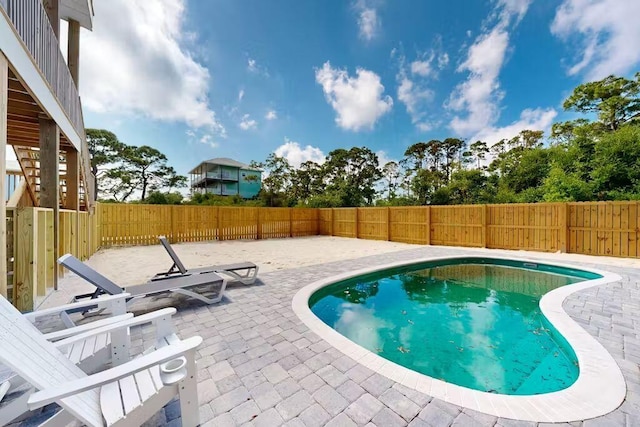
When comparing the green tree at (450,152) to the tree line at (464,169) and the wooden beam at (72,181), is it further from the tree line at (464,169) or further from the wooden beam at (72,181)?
the wooden beam at (72,181)

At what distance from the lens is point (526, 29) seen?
1081 cm

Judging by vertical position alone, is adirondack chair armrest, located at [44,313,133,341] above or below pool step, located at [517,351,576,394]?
above

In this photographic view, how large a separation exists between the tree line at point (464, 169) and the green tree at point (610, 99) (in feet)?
0.16

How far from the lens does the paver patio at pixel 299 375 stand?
5.77 feet

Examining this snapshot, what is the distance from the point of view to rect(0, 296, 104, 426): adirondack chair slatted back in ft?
4.02

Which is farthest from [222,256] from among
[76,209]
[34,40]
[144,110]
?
[144,110]

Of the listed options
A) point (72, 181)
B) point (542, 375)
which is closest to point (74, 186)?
point (72, 181)

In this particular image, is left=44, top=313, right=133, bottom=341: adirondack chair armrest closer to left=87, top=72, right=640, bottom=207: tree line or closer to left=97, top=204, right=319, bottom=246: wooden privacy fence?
left=97, top=204, right=319, bottom=246: wooden privacy fence

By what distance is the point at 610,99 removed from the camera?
1667 cm

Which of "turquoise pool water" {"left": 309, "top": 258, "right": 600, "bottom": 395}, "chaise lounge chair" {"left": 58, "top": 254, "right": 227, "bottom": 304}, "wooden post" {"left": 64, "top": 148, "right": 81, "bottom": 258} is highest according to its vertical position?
"wooden post" {"left": 64, "top": 148, "right": 81, "bottom": 258}

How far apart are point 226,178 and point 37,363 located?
32.5 meters

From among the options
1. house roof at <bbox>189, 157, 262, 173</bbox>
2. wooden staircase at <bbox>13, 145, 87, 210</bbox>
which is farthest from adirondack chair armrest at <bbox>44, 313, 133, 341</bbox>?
house roof at <bbox>189, 157, 262, 173</bbox>

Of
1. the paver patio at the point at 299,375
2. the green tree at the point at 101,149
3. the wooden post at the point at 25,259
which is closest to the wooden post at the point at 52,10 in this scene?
the wooden post at the point at 25,259

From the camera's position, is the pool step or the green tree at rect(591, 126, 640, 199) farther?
the green tree at rect(591, 126, 640, 199)
